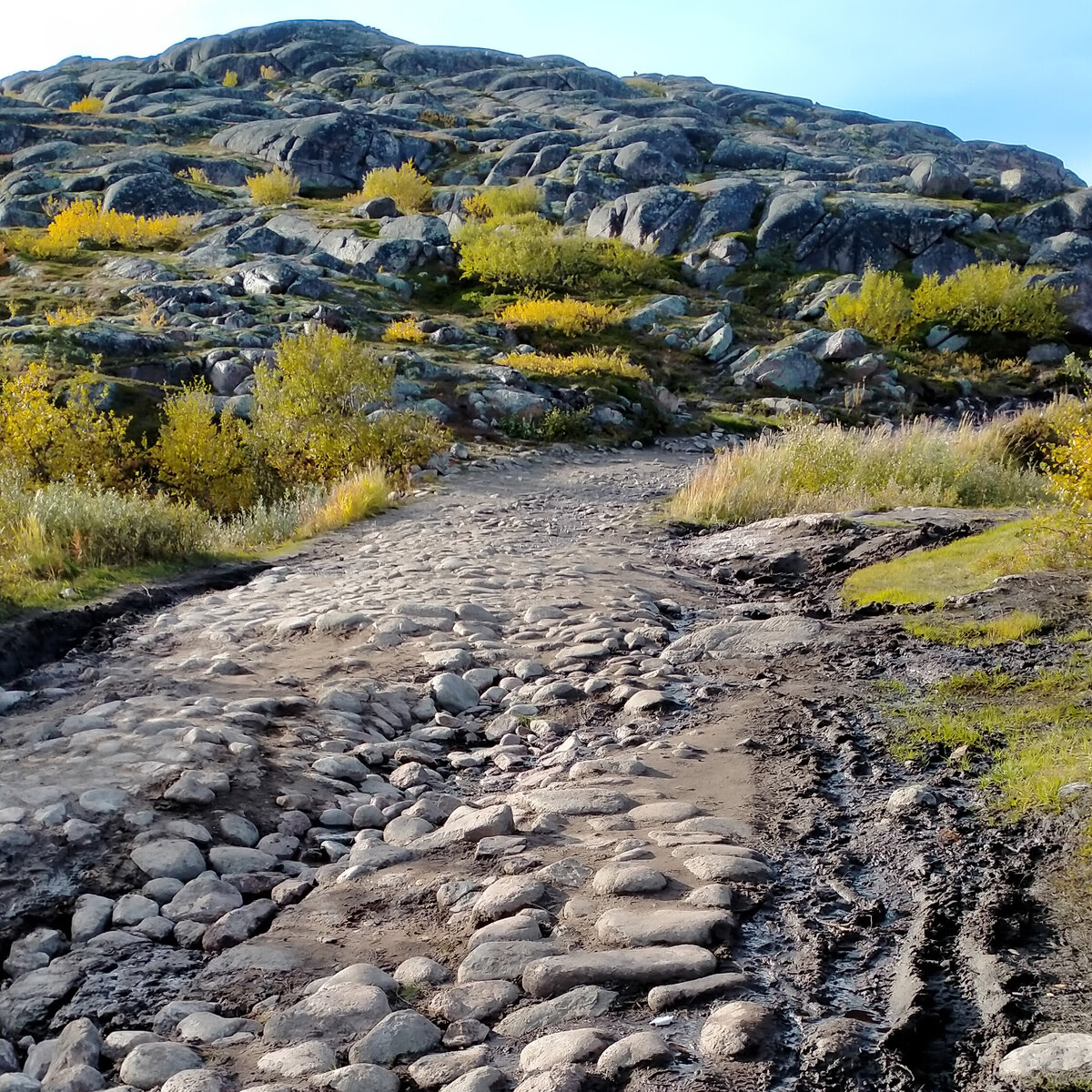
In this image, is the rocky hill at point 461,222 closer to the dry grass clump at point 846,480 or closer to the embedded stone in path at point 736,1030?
the dry grass clump at point 846,480

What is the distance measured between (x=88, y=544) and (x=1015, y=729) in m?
8.41

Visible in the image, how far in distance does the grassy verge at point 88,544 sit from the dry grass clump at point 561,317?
22.9 meters

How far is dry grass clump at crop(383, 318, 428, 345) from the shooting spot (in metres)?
29.3

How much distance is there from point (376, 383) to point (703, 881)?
16463mm

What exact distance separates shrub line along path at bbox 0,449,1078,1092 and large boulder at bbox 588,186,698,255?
42.3 metres

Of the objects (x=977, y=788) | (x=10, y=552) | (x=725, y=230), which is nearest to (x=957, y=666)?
(x=977, y=788)

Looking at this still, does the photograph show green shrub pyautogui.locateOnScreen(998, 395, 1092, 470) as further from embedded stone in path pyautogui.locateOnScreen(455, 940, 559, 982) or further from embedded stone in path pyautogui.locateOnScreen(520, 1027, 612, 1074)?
embedded stone in path pyautogui.locateOnScreen(520, 1027, 612, 1074)

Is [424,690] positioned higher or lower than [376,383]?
lower

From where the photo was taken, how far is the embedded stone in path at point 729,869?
3295 millimetres

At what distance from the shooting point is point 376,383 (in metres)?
18.6

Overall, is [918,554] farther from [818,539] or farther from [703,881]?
[703,881]

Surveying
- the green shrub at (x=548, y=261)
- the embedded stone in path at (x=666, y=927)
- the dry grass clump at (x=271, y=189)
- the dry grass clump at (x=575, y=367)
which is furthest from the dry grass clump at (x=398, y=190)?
the embedded stone in path at (x=666, y=927)

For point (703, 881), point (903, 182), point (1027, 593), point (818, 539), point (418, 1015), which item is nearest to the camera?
point (418, 1015)

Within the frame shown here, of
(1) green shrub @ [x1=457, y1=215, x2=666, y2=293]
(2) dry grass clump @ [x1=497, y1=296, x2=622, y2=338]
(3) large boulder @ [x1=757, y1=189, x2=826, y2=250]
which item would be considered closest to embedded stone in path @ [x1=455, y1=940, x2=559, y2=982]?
(2) dry grass clump @ [x1=497, y1=296, x2=622, y2=338]
